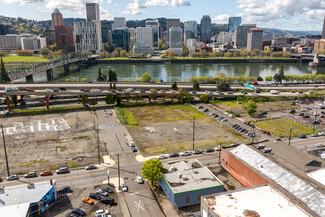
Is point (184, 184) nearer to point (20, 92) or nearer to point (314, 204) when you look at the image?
point (314, 204)

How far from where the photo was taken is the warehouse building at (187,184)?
23734 mm

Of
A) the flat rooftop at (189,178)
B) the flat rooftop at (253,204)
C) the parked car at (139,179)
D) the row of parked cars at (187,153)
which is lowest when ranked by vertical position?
the parked car at (139,179)

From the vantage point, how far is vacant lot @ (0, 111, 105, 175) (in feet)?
106

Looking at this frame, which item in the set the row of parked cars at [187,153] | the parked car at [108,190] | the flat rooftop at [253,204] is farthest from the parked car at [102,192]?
the flat rooftop at [253,204]

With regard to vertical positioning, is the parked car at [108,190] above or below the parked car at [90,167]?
below

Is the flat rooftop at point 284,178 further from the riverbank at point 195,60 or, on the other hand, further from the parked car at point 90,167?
the riverbank at point 195,60

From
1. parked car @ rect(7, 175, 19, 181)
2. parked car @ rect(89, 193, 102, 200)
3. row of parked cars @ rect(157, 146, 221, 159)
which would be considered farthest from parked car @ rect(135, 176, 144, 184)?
parked car @ rect(7, 175, 19, 181)

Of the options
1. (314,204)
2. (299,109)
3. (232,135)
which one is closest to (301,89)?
(299,109)

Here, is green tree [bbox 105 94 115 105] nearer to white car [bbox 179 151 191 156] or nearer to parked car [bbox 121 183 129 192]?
white car [bbox 179 151 191 156]

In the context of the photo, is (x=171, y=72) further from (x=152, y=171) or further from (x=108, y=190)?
(x=108, y=190)

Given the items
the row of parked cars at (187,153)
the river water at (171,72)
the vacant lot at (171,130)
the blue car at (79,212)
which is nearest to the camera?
the blue car at (79,212)

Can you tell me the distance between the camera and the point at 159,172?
2594 centimetres

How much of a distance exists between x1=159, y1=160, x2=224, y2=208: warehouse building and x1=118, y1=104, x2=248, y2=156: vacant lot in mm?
8541

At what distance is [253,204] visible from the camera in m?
19.9
